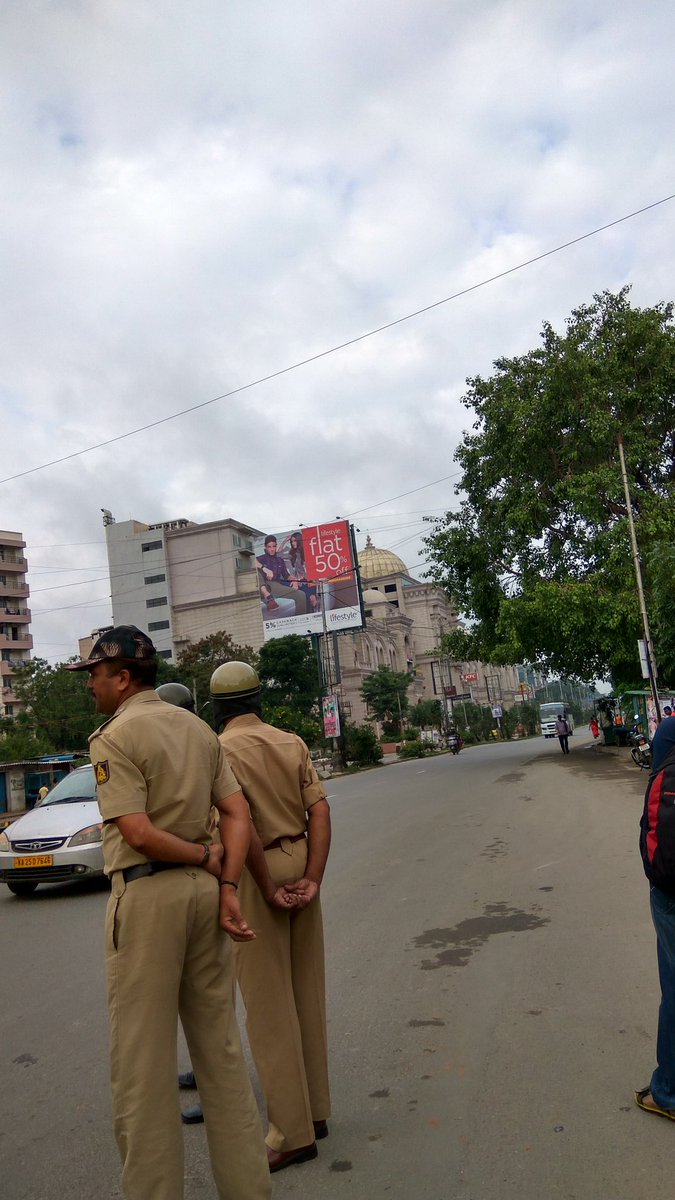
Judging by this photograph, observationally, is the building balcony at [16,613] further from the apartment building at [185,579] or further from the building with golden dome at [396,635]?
the building with golden dome at [396,635]

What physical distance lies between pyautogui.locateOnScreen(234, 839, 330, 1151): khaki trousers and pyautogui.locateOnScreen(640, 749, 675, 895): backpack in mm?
1253

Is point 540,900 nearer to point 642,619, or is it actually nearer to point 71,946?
point 71,946

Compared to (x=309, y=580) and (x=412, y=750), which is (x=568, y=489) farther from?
(x=412, y=750)

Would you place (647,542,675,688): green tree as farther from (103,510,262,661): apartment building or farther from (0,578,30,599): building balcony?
(0,578,30,599): building balcony

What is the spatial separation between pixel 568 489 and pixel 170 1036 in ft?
83.8

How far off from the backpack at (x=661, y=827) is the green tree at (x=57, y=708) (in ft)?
144

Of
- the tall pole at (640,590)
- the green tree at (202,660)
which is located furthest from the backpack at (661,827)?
the green tree at (202,660)

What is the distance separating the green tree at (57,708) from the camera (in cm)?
4591

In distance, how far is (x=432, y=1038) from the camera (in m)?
4.61

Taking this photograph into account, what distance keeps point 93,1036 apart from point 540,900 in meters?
3.97

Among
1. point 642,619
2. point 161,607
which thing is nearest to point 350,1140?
point 642,619

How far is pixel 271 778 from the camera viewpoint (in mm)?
3518

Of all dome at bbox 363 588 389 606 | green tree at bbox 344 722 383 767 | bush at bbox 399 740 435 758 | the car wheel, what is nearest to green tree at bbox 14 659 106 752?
green tree at bbox 344 722 383 767

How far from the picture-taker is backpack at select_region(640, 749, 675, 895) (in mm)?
3223
